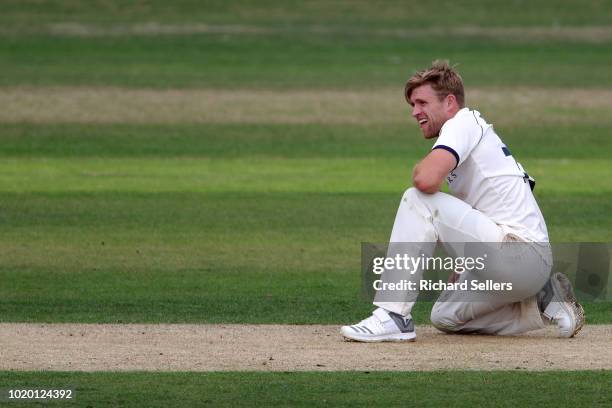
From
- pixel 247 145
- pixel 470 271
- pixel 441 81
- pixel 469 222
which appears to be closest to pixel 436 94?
pixel 441 81

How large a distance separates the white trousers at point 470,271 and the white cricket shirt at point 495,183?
4.4 inches

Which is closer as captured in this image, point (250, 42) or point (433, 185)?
point (433, 185)

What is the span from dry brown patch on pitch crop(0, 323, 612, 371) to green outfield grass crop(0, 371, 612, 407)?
0.60ft

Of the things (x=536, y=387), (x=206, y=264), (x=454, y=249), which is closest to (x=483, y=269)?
(x=454, y=249)

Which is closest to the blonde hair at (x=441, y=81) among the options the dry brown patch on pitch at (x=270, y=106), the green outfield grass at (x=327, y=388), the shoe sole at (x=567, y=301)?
the shoe sole at (x=567, y=301)

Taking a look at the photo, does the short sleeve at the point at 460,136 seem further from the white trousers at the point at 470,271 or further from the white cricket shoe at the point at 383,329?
the white cricket shoe at the point at 383,329

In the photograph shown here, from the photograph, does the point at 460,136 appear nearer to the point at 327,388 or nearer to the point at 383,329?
the point at 383,329

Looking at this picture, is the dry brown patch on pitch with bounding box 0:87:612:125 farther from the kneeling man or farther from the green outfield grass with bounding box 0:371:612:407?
the green outfield grass with bounding box 0:371:612:407

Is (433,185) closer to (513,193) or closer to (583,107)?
(513,193)

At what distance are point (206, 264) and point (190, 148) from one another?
976 cm

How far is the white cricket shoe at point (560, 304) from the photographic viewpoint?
8430mm

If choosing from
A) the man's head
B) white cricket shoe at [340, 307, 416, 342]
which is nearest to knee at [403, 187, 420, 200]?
the man's head

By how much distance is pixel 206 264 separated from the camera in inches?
482

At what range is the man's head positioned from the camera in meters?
8.27
